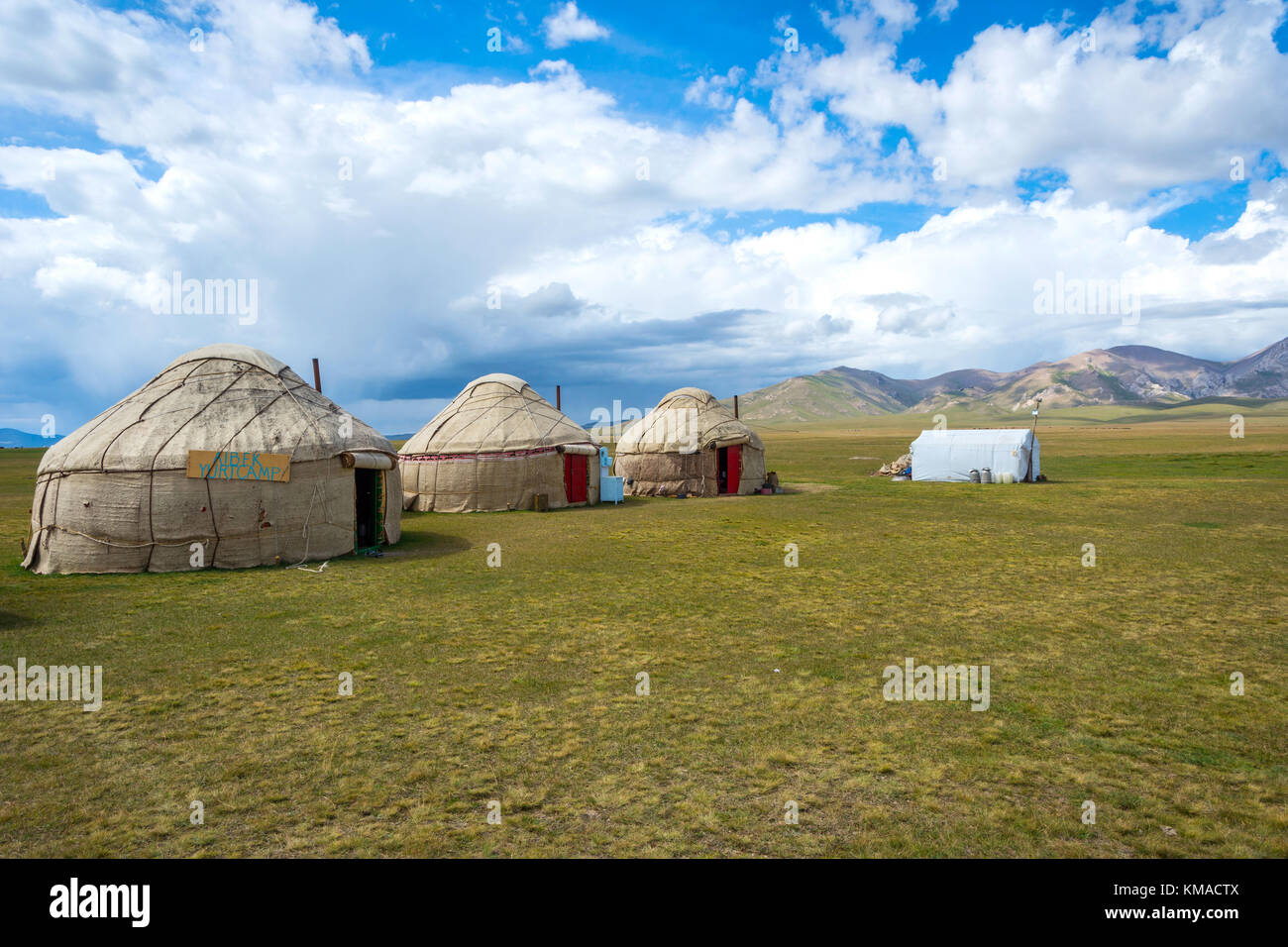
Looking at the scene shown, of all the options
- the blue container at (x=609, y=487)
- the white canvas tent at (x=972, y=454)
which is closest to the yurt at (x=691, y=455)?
the blue container at (x=609, y=487)

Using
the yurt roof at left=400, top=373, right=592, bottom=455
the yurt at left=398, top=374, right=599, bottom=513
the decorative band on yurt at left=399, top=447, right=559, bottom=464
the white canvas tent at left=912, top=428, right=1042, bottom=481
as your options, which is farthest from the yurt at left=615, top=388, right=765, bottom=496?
the white canvas tent at left=912, top=428, right=1042, bottom=481

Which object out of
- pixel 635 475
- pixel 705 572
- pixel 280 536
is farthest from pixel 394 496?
pixel 635 475

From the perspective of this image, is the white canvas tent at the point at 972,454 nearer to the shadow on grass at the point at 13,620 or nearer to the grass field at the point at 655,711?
the grass field at the point at 655,711

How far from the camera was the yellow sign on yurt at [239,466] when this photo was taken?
12031 millimetres

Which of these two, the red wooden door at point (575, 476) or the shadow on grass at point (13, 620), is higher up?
the red wooden door at point (575, 476)

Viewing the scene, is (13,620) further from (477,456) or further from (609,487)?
(609,487)

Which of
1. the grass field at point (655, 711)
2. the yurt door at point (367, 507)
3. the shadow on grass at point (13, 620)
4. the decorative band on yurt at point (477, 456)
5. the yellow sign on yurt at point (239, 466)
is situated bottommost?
the grass field at point (655, 711)

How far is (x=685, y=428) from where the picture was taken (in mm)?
26250

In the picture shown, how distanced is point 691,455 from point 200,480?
1691 centimetres

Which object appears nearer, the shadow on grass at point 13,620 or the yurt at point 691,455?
the shadow on grass at point 13,620

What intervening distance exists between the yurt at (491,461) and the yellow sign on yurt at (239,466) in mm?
8210

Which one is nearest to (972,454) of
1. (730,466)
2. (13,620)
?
(730,466)

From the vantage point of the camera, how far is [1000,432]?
101 ft
